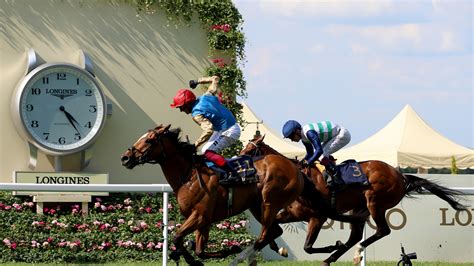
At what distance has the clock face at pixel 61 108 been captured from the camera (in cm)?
1249

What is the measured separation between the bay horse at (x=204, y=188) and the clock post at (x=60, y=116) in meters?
3.75

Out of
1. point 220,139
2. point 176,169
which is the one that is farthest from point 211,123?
point 176,169

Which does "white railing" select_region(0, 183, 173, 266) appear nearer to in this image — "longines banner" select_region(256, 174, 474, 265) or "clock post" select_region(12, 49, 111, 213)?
"clock post" select_region(12, 49, 111, 213)

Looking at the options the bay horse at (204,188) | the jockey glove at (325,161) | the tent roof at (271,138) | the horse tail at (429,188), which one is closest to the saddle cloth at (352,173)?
the jockey glove at (325,161)

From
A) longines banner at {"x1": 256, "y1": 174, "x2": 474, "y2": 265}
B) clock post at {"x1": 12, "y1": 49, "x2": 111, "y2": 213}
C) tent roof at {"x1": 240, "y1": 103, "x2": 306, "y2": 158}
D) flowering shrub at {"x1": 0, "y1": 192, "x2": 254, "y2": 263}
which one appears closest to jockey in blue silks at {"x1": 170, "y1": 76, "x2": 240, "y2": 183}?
flowering shrub at {"x1": 0, "y1": 192, "x2": 254, "y2": 263}

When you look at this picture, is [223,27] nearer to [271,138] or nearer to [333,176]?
[333,176]

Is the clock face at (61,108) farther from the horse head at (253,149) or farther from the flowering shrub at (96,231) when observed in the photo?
the horse head at (253,149)

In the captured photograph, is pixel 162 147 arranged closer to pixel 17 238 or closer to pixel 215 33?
pixel 17 238

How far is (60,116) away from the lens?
12773mm

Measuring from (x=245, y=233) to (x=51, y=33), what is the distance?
3.35 metres

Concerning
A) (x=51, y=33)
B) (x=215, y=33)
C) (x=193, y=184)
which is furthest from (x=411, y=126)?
(x=193, y=184)

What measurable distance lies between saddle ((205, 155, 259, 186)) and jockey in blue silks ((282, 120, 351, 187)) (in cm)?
86

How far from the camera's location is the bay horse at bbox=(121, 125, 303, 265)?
8773 mm

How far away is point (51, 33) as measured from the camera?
12812 mm
